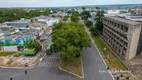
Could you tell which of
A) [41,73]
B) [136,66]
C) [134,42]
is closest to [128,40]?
[134,42]

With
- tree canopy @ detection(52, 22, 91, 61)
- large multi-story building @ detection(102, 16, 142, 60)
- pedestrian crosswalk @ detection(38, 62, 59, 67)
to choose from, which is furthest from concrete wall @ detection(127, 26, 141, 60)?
pedestrian crosswalk @ detection(38, 62, 59, 67)

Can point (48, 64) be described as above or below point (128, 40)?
below

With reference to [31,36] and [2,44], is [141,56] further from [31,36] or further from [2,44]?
[2,44]

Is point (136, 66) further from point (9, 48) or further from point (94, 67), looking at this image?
point (9, 48)

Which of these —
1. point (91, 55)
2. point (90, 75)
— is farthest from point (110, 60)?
point (90, 75)

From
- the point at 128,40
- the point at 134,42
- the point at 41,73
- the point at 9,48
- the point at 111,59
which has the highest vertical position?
the point at 128,40

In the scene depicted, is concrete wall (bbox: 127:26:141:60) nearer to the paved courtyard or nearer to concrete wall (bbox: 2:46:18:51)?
the paved courtyard

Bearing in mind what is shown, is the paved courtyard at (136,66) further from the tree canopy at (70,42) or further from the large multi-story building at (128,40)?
the tree canopy at (70,42)
